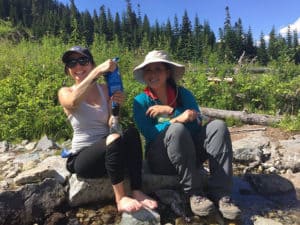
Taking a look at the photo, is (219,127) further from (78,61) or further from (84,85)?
(78,61)

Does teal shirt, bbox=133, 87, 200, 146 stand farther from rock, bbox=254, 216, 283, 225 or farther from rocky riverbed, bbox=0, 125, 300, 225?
rock, bbox=254, 216, 283, 225

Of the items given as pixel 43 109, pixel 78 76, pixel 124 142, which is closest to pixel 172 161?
pixel 124 142

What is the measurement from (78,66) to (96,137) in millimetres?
689

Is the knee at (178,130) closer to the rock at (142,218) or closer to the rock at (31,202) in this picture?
the rock at (142,218)

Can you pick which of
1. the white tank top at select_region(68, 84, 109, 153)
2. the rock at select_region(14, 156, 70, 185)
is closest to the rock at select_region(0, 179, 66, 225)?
the rock at select_region(14, 156, 70, 185)

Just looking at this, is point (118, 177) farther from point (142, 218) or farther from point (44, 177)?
point (44, 177)

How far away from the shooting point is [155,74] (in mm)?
3750

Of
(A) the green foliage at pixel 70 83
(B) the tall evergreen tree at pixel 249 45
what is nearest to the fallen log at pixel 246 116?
(A) the green foliage at pixel 70 83

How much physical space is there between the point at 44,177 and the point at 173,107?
4.83 feet

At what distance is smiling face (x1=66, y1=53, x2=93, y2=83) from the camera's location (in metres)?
3.41

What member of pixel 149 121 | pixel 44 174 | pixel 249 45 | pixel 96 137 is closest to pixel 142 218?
pixel 96 137

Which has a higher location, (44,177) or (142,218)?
(44,177)

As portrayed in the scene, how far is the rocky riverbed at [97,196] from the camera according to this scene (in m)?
3.35

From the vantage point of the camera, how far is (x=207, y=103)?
8.08 metres
